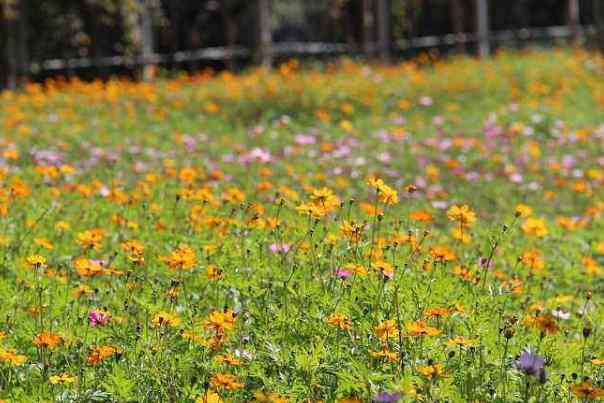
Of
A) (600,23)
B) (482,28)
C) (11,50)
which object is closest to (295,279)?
(11,50)

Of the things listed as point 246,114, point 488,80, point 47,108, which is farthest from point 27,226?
point 488,80

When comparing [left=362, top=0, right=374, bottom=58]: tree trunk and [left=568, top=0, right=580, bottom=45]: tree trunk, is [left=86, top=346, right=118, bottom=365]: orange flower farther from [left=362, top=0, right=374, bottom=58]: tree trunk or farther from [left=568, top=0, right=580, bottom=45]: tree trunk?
[left=568, top=0, right=580, bottom=45]: tree trunk

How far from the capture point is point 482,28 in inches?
834

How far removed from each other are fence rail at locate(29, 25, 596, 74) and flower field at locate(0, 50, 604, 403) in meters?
9.16

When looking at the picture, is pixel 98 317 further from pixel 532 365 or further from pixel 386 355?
pixel 532 365

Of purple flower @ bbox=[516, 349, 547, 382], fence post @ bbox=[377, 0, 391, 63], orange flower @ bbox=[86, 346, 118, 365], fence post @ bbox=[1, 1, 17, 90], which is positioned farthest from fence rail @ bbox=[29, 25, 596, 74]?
purple flower @ bbox=[516, 349, 547, 382]

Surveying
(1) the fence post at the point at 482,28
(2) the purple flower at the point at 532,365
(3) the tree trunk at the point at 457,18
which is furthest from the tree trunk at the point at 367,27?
(2) the purple flower at the point at 532,365

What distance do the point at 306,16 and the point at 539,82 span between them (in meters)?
7.59

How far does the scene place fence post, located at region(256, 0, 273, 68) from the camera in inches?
691

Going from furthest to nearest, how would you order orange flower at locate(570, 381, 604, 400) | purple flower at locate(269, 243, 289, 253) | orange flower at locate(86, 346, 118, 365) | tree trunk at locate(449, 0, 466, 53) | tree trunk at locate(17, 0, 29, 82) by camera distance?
tree trunk at locate(449, 0, 466, 53)
tree trunk at locate(17, 0, 29, 82)
purple flower at locate(269, 243, 289, 253)
orange flower at locate(86, 346, 118, 365)
orange flower at locate(570, 381, 604, 400)

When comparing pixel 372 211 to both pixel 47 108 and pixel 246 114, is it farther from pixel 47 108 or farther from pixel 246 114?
pixel 47 108

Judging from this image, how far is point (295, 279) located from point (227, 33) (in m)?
15.8

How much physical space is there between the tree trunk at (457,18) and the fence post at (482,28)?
1.53 feet

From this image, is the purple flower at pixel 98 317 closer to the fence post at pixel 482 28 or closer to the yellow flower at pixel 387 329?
the yellow flower at pixel 387 329
